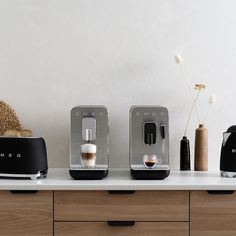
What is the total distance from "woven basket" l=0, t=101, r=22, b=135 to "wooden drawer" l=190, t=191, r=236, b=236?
43.7 inches

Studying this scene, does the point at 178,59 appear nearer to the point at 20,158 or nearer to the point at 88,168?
the point at 88,168

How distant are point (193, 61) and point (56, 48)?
2.58 feet

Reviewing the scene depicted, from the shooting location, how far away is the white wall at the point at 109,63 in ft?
9.20

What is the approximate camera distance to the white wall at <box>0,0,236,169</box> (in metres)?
2.80

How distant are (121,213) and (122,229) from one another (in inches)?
2.9

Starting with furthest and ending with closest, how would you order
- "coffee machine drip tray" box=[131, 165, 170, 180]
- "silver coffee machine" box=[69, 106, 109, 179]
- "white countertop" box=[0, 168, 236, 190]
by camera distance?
"silver coffee machine" box=[69, 106, 109, 179]
"coffee machine drip tray" box=[131, 165, 170, 180]
"white countertop" box=[0, 168, 236, 190]

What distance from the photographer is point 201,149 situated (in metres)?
2.67

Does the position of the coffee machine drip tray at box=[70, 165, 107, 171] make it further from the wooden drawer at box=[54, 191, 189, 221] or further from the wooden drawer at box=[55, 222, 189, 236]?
the wooden drawer at box=[55, 222, 189, 236]

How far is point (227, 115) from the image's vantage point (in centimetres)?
282

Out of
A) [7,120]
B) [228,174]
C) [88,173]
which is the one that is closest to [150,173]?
[88,173]

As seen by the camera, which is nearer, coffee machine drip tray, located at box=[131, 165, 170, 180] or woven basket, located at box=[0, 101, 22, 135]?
coffee machine drip tray, located at box=[131, 165, 170, 180]

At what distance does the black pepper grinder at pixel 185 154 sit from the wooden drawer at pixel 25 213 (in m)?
0.83

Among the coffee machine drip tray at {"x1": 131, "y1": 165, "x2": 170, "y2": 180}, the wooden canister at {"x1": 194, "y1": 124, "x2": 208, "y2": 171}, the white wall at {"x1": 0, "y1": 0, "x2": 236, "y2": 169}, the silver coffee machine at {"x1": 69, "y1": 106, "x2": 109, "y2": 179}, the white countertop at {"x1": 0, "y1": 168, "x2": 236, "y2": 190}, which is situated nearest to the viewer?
the white countertop at {"x1": 0, "y1": 168, "x2": 236, "y2": 190}

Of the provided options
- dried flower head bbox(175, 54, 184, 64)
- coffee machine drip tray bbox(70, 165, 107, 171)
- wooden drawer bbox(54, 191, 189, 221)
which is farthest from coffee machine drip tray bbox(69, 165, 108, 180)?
dried flower head bbox(175, 54, 184, 64)
